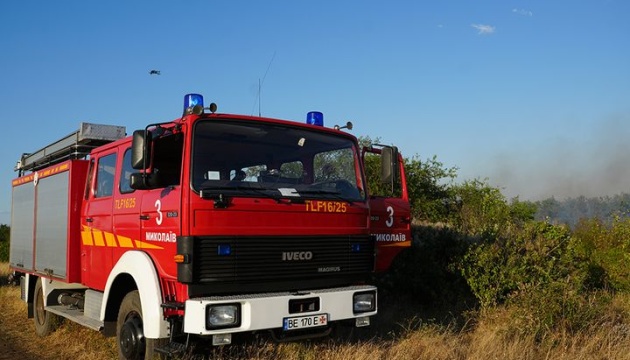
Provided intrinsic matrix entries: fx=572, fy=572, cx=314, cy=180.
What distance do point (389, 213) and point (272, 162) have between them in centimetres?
189

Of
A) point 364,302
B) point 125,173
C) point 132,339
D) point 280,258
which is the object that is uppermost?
point 125,173

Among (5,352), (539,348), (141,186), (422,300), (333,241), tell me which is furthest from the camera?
(422,300)

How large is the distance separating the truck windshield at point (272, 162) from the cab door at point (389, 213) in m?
0.42

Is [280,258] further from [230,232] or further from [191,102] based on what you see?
[191,102]

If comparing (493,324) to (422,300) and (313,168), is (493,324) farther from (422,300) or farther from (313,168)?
(313,168)

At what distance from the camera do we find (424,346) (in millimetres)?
6473

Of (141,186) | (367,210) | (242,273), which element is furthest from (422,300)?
(141,186)

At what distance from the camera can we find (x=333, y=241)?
5.68m

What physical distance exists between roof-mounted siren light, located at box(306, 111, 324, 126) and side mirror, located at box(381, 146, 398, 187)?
0.79 metres

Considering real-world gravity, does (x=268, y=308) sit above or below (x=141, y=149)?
below

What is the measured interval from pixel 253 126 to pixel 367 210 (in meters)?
1.50

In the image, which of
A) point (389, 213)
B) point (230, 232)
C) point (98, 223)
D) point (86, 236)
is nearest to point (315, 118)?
point (389, 213)

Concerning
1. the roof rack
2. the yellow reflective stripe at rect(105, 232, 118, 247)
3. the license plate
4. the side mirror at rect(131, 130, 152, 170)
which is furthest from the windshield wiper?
the roof rack

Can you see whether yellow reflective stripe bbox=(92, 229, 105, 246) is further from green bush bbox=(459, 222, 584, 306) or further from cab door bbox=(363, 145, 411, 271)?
green bush bbox=(459, 222, 584, 306)
